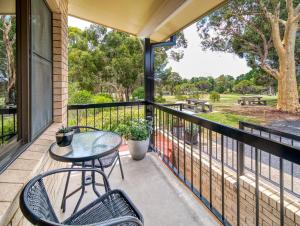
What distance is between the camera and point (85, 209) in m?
1.16

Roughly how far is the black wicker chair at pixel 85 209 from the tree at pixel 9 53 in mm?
766

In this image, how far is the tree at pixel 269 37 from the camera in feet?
8.61

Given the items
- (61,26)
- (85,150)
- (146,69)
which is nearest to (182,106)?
(146,69)

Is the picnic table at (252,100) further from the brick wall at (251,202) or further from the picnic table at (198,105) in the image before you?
the brick wall at (251,202)

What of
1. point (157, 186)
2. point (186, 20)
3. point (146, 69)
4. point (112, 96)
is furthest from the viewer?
point (112, 96)

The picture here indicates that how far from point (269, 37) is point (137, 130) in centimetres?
232

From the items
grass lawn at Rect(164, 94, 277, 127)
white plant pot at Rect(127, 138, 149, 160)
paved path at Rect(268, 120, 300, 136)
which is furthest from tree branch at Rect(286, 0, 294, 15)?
white plant pot at Rect(127, 138, 149, 160)

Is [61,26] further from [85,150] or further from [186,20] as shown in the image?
[85,150]

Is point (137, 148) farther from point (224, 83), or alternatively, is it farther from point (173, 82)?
point (173, 82)

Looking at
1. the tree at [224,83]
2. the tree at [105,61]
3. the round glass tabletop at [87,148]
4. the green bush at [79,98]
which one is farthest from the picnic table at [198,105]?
the tree at [105,61]

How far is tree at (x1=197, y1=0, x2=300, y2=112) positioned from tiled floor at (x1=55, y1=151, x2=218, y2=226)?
1.74 m

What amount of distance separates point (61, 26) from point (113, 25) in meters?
1.40

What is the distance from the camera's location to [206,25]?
4.27m

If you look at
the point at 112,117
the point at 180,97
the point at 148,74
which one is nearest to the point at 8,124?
the point at 148,74
